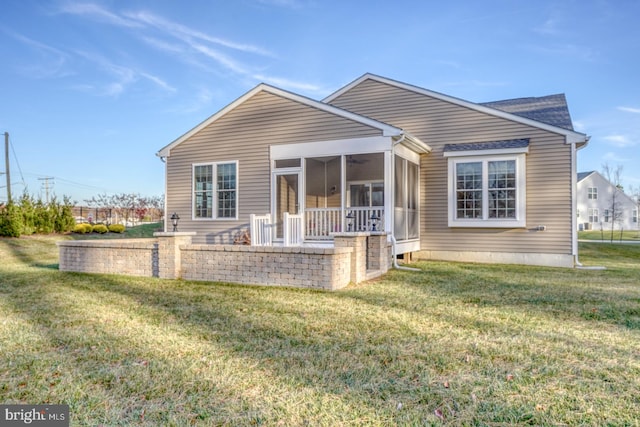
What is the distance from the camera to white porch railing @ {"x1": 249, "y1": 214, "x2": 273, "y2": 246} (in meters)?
10.1

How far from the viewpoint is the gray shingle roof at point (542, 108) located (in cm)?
1147

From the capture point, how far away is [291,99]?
33.8 feet

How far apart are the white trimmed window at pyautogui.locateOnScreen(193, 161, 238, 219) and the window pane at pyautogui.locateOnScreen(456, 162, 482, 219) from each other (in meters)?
6.26

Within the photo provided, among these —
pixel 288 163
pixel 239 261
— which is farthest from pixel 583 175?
pixel 239 261

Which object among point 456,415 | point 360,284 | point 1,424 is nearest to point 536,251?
point 360,284

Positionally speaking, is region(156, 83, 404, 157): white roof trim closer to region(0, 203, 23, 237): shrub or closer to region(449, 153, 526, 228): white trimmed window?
region(449, 153, 526, 228): white trimmed window

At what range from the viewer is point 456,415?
235 centimetres

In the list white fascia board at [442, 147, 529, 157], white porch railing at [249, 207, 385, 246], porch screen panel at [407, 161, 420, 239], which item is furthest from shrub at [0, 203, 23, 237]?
white fascia board at [442, 147, 529, 157]

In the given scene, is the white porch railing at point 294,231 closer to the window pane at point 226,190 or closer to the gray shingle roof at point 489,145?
the window pane at point 226,190

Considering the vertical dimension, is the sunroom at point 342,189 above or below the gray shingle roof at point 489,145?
below

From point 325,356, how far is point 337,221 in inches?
261

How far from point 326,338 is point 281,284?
3053 millimetres

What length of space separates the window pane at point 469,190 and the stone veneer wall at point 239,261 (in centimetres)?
343

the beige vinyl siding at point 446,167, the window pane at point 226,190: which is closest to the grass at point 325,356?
the beige vinyl siding at point 446,167
